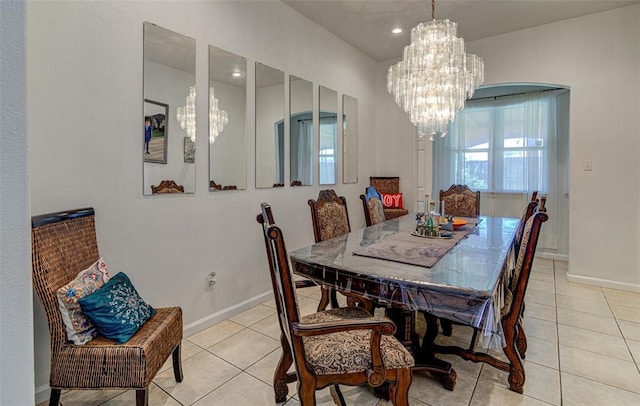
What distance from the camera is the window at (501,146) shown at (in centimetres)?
476

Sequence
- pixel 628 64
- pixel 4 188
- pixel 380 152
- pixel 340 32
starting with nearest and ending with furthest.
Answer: pixel 4 188
pixel 628 64
pixel 340 32
pixel 380 152

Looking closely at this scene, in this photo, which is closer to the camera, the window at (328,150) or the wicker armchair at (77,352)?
the wicker armchair at (77,352)

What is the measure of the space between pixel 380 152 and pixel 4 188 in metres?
4.88

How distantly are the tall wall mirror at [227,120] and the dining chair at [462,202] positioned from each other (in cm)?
237

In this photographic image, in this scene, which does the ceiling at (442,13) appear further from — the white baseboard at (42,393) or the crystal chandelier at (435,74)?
the white baseboard at (42,393)

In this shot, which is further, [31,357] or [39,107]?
[39,107]

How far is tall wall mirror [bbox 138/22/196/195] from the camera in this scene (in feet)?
7.20

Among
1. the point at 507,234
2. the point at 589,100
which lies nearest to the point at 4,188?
the point at 507,234

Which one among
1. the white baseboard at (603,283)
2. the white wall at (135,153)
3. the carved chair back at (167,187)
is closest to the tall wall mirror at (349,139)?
the white wall at (135,153)

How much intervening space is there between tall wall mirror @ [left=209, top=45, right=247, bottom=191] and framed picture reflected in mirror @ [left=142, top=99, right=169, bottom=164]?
39cm

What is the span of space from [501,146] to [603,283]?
7.61 feet

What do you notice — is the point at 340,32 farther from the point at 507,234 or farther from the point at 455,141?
the point at 507,234

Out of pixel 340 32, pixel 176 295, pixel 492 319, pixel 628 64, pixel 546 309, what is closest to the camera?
pixel 492 319

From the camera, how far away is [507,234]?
8.24 ft
